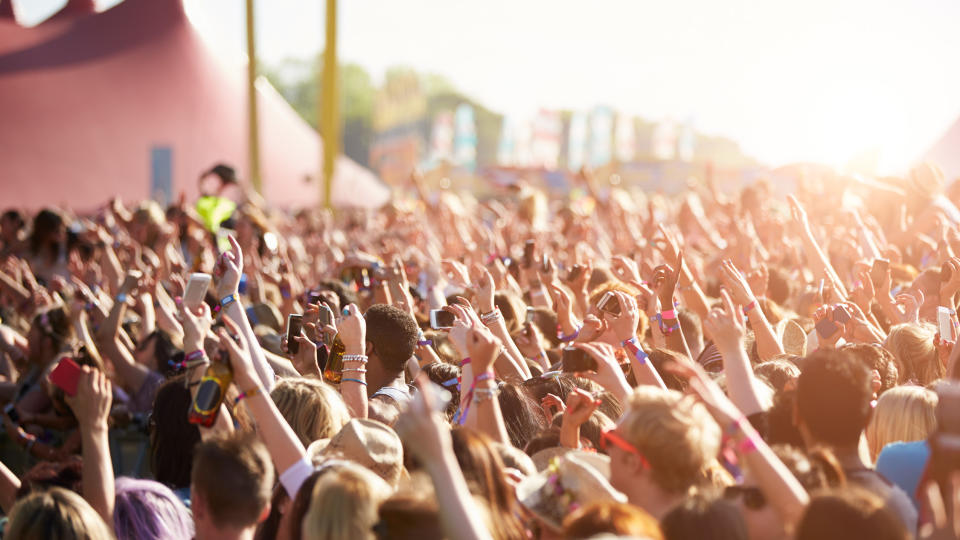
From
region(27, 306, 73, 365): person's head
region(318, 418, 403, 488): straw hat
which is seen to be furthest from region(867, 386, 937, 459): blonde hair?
region(27, 306, 73, 365): person's head

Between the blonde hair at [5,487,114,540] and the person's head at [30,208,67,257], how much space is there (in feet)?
22.6

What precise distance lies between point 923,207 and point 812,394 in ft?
18.0

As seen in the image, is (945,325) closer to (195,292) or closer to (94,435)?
(195,292)

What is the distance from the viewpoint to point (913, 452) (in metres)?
2.93

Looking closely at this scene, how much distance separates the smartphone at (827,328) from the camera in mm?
4230

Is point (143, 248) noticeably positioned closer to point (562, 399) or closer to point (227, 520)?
point (562, 399)

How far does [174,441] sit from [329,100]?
53.5ft

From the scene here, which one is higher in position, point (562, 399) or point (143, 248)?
point (562, 399)

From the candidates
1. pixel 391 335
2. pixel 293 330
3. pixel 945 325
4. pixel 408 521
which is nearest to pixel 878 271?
pixel 945 325

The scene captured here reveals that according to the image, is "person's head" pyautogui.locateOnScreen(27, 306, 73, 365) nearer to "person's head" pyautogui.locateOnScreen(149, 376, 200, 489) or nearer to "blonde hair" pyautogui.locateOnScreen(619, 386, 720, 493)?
"person's head" pyautogui.locateOnScreen(149, 376, 200, 489)

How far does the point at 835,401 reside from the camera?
9.32ft

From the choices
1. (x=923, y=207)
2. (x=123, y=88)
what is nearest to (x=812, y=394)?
(x=923, y=207)

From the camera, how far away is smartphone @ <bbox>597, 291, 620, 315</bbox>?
4.27m

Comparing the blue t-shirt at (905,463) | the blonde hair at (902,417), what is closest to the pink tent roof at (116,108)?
the blonde hair at (902,417)
